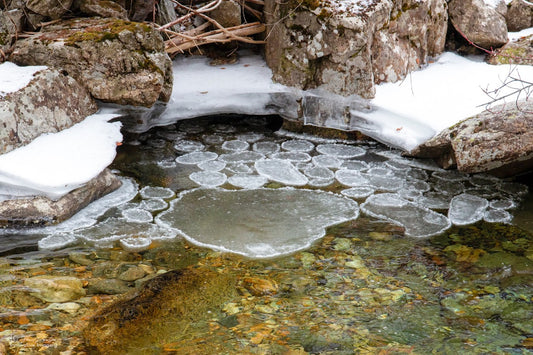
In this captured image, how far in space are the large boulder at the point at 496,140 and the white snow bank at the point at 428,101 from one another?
10.8 inches

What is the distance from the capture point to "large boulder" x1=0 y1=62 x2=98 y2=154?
180 inches

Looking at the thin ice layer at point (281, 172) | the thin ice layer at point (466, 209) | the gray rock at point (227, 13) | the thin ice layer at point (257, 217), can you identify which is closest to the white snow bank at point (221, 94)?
the gray rock at point (227, 13)

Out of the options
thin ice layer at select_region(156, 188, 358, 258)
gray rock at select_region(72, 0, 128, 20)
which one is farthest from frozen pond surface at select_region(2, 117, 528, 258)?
gray rock at select_region(72, 0, 128, 20)

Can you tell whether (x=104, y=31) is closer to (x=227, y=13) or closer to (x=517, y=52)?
(x=227, y=13)

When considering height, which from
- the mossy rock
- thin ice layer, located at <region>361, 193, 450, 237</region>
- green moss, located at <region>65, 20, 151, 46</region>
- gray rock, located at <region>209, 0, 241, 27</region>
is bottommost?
the mossy rock

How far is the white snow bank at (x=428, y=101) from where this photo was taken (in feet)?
18.1

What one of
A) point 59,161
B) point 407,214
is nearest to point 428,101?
point 407,214

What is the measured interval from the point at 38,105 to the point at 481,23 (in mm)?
5063

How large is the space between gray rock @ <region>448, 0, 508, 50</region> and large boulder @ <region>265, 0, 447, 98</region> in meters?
0.35

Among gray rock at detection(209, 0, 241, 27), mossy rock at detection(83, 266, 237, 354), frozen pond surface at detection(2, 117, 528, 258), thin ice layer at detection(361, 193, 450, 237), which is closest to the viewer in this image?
mossy rock at detection(83, 266, 237, 354)

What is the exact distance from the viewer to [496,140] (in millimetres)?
4809

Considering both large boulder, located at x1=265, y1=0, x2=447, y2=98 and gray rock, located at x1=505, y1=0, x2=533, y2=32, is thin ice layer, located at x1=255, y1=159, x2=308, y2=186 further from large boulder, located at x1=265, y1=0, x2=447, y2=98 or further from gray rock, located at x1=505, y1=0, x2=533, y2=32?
gray rock, located at x1=505, y1=0, x2=533, y2=32

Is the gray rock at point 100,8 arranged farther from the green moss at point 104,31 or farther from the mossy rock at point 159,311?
the mossy rock at point 159,311

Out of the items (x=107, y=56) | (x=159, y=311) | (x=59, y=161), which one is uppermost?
(x=107, y=56)
